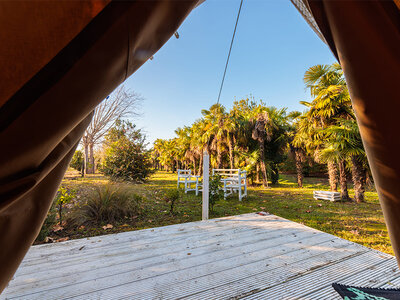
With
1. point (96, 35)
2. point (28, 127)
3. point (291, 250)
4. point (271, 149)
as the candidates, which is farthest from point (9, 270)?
point (271, 149)

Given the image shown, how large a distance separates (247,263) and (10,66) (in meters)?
2.50

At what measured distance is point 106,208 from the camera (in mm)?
4430

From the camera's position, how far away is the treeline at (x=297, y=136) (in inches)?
274

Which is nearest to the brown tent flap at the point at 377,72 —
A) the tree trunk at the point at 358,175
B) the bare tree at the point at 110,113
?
the tree trunk at the point at 358,175

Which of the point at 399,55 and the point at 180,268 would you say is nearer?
the point at 399,55

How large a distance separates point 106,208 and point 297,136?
10.9 meters

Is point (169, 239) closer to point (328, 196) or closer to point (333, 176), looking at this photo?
point (328, 196)

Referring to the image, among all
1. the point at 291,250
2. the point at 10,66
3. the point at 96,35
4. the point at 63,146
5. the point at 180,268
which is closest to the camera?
the point at 10,66

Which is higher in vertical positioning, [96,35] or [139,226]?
[96,35]

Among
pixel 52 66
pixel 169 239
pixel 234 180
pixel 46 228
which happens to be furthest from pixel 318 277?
pixel 234 180

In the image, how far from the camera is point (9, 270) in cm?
85

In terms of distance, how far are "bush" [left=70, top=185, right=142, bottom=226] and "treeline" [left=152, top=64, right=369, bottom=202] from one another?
7.67m

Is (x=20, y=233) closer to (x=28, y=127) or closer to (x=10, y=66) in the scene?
(x=28, y=127)

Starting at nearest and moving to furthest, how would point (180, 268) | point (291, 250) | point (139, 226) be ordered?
point (180, 268) → point (291, 250) → point (139, 226)
